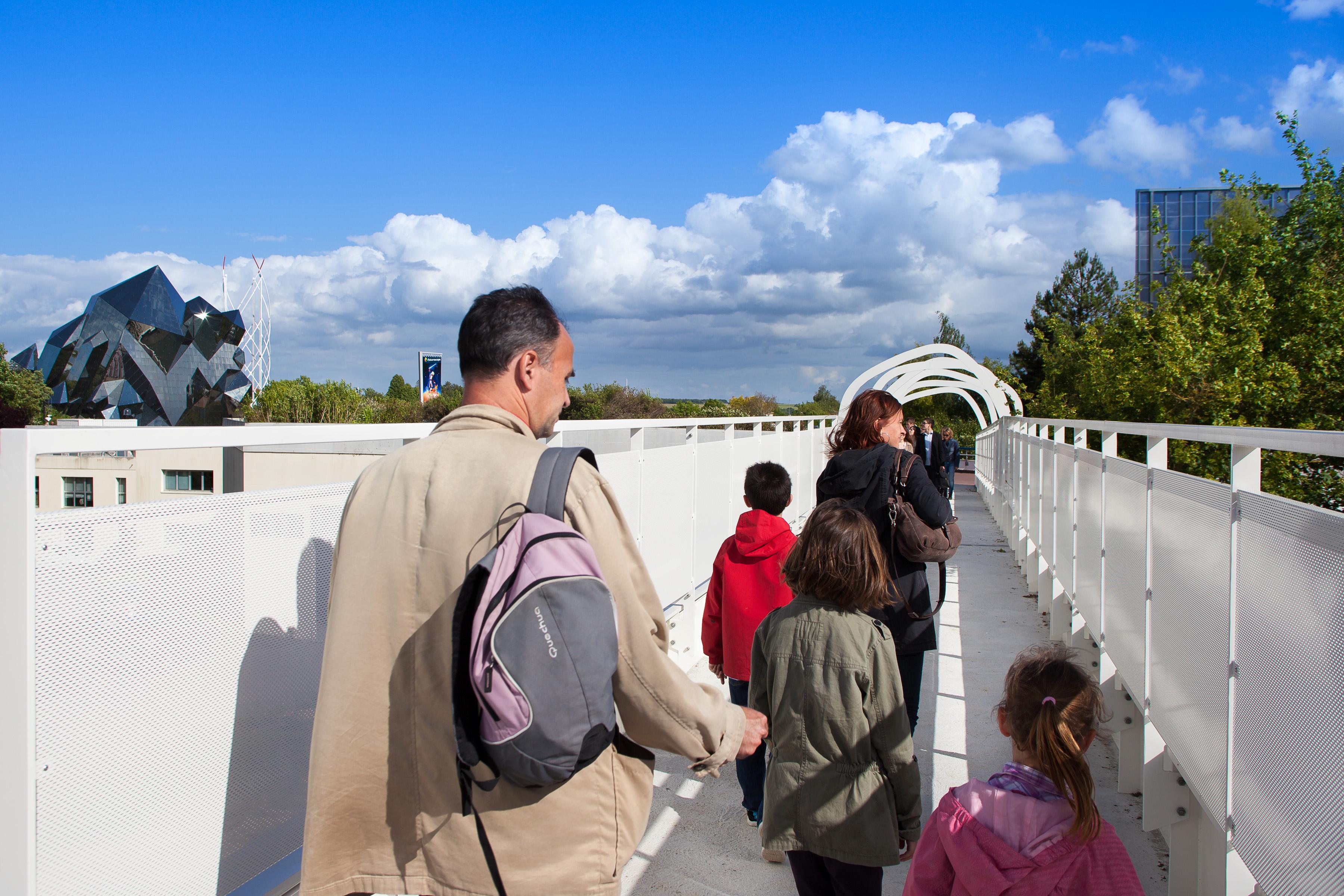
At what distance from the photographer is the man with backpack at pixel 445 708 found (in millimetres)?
1546

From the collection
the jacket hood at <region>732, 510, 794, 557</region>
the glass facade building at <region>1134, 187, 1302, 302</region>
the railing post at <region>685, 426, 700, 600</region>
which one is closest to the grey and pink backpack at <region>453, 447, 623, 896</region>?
the jacket hood at <region>732, 510, 794, 557</region>

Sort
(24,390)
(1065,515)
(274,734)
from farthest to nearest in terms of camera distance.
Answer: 1. (24,390)
2. (1065,515)
3. (274,734)

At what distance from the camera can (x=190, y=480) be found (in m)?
2.91

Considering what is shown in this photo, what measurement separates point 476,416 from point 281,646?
945 millimetres

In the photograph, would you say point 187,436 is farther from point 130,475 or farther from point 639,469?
point 639,469

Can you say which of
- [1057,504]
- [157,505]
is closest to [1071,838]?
[157,505]

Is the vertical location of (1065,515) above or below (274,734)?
above

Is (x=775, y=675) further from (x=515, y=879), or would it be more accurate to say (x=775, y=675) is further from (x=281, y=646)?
(x=281, y=646)

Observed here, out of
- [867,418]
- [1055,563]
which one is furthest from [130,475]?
[1055,563]

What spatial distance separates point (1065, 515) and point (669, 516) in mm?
3077

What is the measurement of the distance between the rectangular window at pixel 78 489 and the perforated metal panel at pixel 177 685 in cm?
39

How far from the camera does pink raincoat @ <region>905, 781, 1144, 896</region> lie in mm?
1887

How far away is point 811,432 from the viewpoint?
12.0m

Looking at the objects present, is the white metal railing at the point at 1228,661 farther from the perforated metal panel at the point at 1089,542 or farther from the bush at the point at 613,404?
the bush at the point at 613,404
